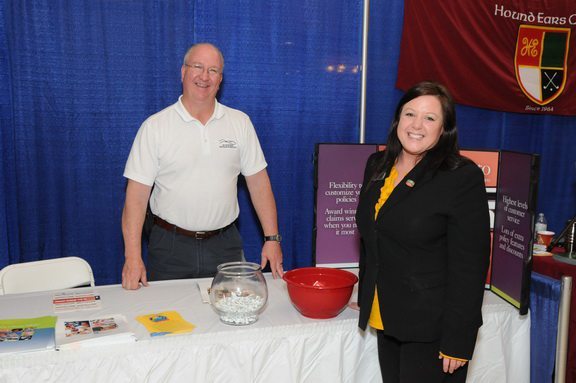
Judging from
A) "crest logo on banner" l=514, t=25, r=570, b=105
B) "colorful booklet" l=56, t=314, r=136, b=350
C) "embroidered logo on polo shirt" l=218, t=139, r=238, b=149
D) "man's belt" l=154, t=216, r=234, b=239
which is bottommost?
"colorful booklet" l=56, t=314, r=136, b=350

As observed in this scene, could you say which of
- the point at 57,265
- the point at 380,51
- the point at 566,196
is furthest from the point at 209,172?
the point at 566,196

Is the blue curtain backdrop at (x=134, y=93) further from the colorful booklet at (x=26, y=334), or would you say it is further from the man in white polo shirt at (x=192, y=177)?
the colorful booklet at (x=26, y=334)

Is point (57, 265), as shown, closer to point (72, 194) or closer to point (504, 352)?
point (72, 194)

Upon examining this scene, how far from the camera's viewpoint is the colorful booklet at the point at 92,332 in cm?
152

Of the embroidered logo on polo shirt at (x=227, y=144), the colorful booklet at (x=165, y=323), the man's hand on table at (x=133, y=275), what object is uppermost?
the embroidered logo on polo shirt at (x=227, y=144)

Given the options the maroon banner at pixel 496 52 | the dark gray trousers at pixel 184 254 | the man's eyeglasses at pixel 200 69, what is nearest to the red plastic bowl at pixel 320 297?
the dark gray trousers at pixel 184 254

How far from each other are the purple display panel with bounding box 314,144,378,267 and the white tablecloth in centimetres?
38

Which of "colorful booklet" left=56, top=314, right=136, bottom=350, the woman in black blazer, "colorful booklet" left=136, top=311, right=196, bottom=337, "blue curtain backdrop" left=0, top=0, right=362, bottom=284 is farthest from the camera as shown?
"blue curtain backdrop" left=0, top=0, right=362, bottom=284

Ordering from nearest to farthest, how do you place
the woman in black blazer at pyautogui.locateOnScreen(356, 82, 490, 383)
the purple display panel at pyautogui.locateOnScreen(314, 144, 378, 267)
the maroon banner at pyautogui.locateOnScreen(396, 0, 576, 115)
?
the woman in black blazer at pyautogui.locateOnScreen(356, 82, 490, 383) < the purple display panel at pyautogui.locateOnScreen(314, 144, 378, 267) < the maroon banner at pyautogui.locateOnScreen(396, 0, 576, 115)

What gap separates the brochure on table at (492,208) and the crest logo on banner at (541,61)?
1.89 m

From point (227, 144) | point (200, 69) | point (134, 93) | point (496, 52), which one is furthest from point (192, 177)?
point (496, 52)

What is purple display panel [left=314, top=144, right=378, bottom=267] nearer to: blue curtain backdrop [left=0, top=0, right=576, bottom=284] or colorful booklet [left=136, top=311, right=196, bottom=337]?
colorful booklet [left=136, top=311, right=196, bottom=337]

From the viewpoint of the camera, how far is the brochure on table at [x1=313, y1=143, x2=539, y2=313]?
6.07 ft

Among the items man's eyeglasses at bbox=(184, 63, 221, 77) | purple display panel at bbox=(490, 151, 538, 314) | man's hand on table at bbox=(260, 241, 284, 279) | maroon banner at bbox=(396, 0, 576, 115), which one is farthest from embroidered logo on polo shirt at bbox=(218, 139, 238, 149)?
maroon banner at bbox=(396, 0, 576, 115)
